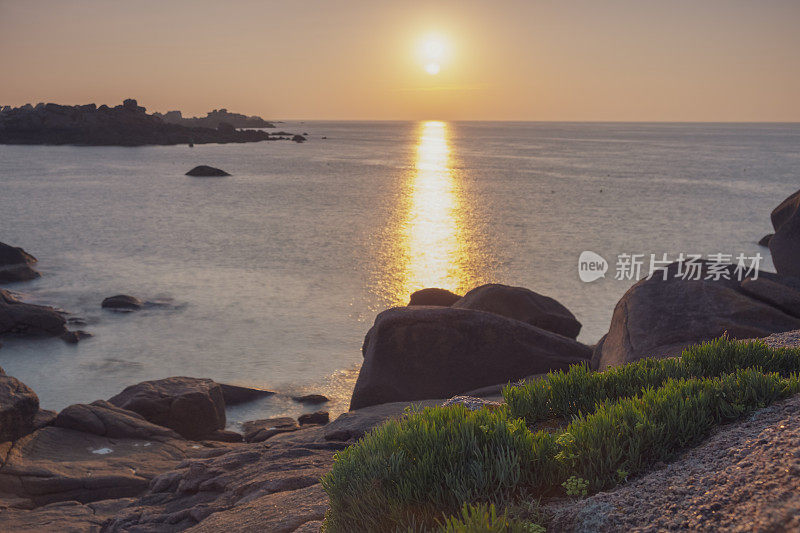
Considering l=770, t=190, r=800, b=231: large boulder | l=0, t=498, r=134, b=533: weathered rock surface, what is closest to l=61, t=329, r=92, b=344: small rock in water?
l=0, t=498, r=134, b=533: weathered rock surface

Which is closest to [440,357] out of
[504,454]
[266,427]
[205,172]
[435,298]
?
[266,427]

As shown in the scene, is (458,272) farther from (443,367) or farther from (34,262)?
(34,262)

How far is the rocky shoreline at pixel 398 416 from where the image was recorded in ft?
13.8

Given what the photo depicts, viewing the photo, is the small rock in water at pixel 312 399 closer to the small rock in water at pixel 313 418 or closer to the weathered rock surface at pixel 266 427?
the small rock in water at pixel 313 418

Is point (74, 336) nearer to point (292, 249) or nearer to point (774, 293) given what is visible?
point (292, 249)

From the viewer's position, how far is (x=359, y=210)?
54.7 m

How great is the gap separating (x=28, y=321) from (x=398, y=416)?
55.2ft

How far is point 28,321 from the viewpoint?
69.8 ft

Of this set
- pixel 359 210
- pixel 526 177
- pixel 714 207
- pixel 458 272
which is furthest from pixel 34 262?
pixel 526 177

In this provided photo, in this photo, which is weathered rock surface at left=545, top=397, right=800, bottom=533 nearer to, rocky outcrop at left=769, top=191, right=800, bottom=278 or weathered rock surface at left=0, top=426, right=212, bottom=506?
weathered rock surface at left=0, top=426, right=212, bottom=506

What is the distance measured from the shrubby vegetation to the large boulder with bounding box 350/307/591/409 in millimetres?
8522

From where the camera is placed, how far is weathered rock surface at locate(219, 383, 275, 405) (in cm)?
1661

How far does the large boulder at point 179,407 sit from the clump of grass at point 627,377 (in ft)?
33.0

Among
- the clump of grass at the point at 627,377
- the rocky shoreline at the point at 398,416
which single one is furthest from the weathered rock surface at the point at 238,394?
the clump of grass at the point at 627,377
